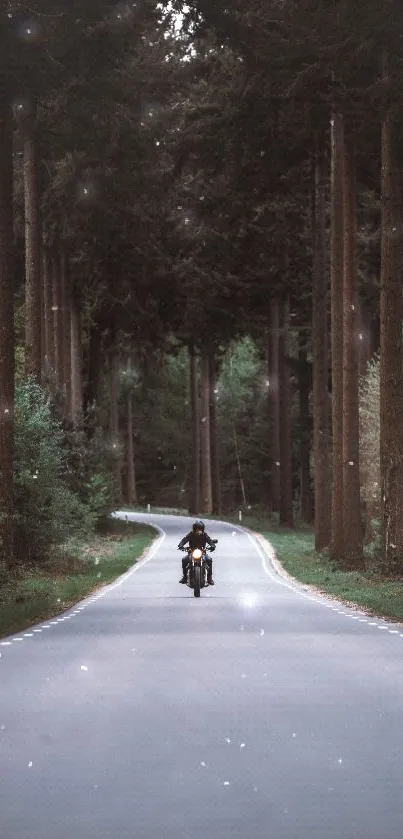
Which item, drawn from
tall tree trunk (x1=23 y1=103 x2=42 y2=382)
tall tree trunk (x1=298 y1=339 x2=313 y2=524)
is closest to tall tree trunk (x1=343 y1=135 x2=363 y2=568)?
tall tree trunk (x1=23 y1=103 x2=42 y2=382)

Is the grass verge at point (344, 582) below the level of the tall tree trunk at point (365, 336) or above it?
below

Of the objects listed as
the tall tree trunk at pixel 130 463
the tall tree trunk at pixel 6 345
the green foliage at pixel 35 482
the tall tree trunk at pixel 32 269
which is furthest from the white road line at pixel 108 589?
the tall tree trunk at pixel 130 463

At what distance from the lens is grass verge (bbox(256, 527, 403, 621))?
28281 millimetres

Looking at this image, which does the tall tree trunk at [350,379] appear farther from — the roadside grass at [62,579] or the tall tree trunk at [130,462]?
the tall tree trunk at [130,462]

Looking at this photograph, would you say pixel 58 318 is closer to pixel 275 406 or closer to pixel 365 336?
pixel 365 336

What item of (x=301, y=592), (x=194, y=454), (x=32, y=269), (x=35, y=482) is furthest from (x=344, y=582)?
(x=194, y=454)

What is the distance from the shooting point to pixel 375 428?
2128 inches

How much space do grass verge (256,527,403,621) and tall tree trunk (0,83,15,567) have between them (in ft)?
23.7

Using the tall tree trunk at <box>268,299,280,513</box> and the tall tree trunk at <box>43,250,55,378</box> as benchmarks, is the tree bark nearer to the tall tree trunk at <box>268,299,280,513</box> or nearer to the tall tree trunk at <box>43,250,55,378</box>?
the tall tree trunk at <box>268,299,280,513</box>

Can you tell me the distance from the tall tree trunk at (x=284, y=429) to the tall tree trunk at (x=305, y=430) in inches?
46.6

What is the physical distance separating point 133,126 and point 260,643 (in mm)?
20910

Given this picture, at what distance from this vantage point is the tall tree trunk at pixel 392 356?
36031mm

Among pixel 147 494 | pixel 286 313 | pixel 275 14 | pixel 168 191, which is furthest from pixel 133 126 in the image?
pixel 147 494

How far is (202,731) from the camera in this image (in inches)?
476
